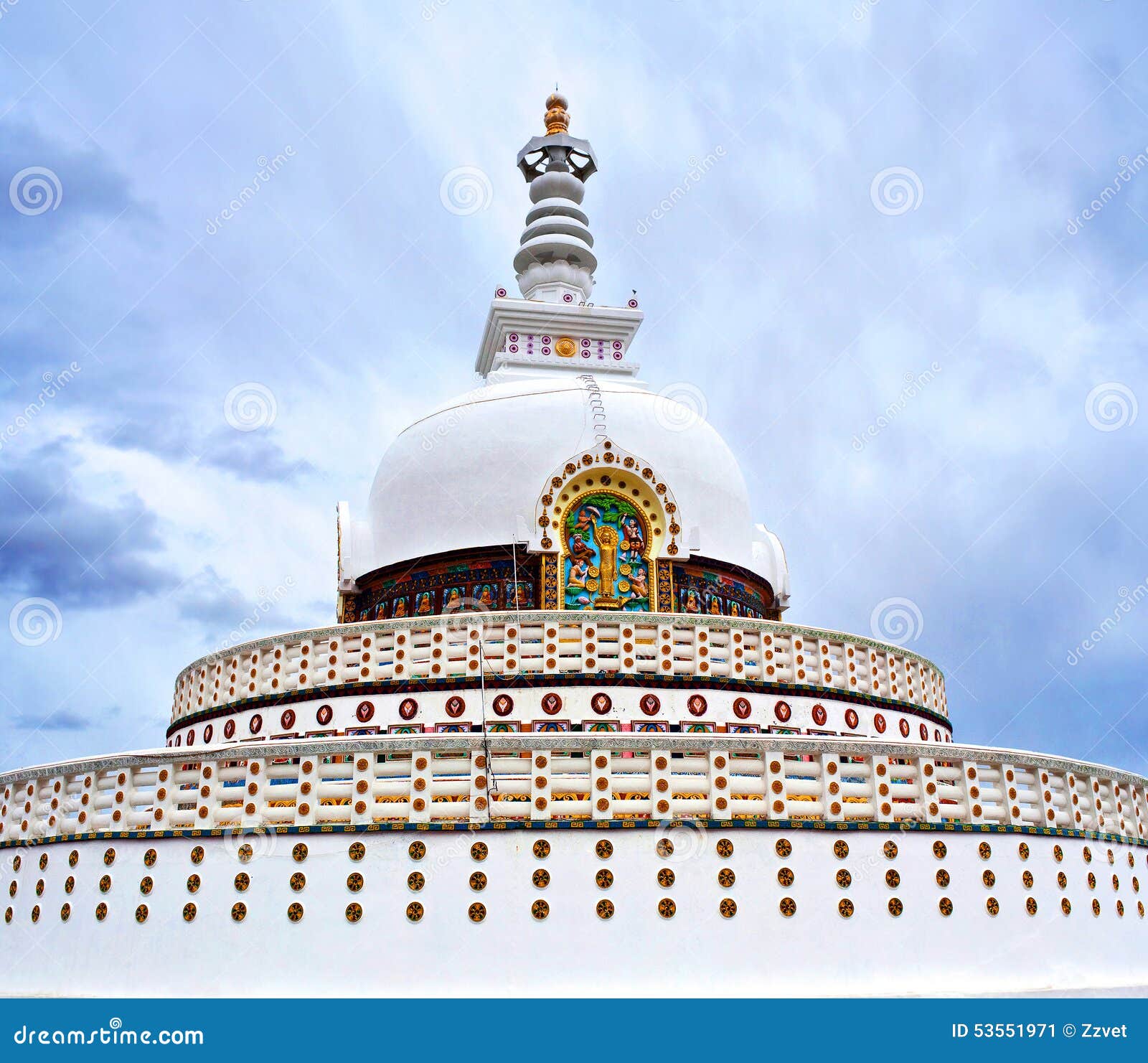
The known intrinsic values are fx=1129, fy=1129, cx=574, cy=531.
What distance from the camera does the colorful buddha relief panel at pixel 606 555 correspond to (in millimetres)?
13398

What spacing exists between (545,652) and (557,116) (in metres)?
13.4

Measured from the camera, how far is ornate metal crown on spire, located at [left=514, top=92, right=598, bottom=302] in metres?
19.6

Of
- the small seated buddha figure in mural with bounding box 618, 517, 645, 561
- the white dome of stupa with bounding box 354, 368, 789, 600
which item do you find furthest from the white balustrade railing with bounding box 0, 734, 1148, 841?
the white dome of stupa with bounding box 354, 368, 789, 600

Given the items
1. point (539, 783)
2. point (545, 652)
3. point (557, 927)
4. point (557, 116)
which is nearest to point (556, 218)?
point (557, 116)

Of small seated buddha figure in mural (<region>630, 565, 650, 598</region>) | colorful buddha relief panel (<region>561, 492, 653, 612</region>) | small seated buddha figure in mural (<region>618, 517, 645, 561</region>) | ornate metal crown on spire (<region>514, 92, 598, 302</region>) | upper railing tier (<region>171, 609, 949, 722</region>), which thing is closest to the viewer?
upper railing tier (<region>171, 609, 949, 722</region>)

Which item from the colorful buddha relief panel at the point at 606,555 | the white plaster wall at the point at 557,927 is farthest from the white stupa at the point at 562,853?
the colorful buddha relief panel at the point at 606,555

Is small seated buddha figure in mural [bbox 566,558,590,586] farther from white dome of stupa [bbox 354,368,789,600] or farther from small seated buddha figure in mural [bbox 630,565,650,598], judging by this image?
white dome of stupa [bbox 354,368,789,600]

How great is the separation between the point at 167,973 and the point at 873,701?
25.3 feet

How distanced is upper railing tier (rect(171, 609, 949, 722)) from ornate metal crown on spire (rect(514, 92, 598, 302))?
906cm

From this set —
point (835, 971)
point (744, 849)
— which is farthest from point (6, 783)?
point (835, 971)

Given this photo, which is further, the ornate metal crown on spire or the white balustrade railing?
the ornate metal crown on spire
